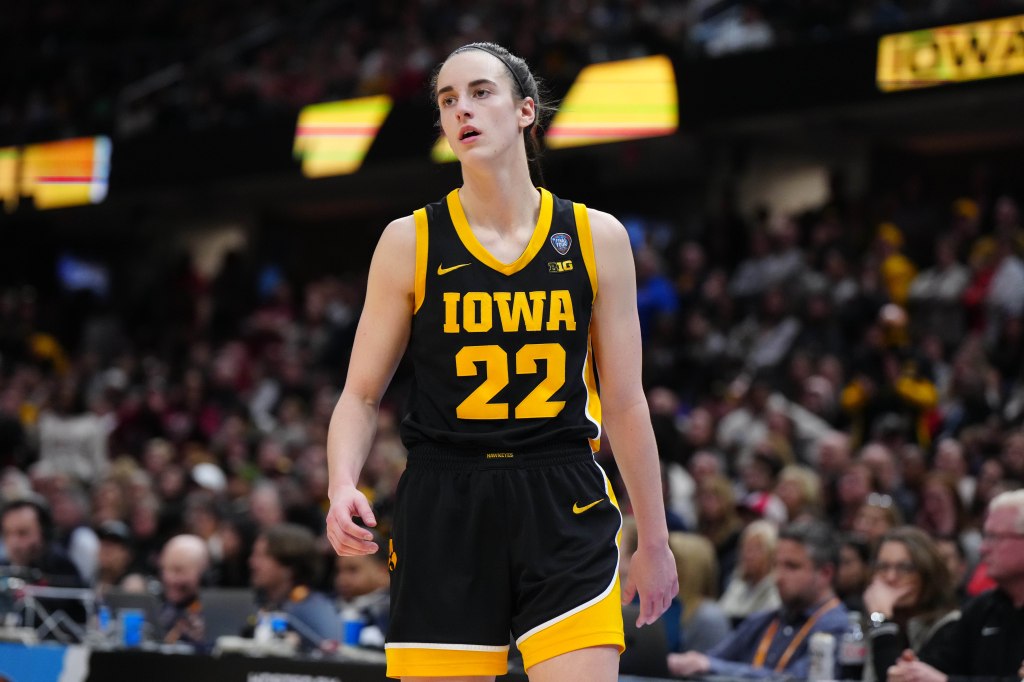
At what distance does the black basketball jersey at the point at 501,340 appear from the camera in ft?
10.4

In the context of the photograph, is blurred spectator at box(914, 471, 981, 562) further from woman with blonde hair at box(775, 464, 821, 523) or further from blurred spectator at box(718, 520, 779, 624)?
blurred spectator at box(718, 520, 779, 624)

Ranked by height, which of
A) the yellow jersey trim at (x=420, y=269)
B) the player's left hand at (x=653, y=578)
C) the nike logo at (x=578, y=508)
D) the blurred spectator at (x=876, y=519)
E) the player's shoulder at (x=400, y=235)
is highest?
the player's shoulder at (x=400, y=235)

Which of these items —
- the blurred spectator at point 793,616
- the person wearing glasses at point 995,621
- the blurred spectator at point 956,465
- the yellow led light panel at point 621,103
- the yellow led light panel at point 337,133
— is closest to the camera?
the person wearing glasses at point 995,621

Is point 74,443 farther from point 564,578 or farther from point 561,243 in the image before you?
point 564,578

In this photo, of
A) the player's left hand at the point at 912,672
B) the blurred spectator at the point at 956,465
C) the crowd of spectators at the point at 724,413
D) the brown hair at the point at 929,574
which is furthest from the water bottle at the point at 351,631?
the blurred spectator at the point at 956,465

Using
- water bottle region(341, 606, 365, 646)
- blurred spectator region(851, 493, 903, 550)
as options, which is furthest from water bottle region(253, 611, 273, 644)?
blurred spectator region(851, 493, 903, 550)

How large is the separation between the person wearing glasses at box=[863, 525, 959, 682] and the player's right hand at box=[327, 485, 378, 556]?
3261 millimetres

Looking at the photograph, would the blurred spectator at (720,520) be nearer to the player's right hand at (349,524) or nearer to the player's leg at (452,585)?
the player's leg at (452,585)

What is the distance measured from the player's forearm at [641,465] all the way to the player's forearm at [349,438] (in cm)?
54

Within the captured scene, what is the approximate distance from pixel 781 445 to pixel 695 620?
12.4 ft

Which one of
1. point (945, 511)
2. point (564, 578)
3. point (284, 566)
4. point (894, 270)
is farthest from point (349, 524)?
point (894, 270)

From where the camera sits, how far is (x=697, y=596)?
7.30 m

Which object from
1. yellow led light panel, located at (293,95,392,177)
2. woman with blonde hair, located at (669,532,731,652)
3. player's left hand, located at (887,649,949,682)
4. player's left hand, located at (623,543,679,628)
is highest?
yellow led light panel, located at (293,95,392,177)

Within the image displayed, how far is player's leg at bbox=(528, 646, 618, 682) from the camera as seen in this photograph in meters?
3.05
